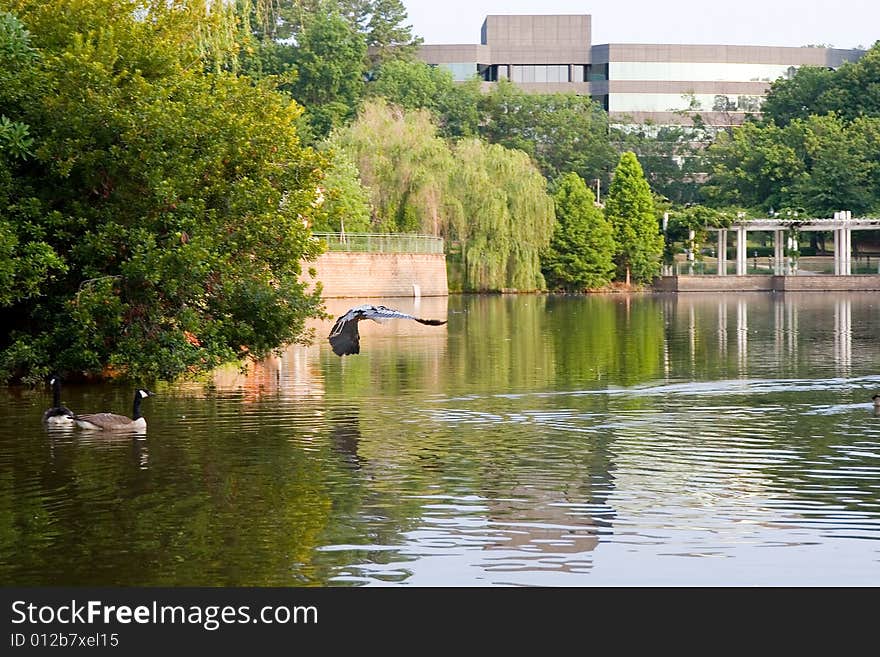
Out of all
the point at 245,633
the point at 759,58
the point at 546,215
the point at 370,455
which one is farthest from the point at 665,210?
the point at 245,633

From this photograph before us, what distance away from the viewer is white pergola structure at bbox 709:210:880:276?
9962 centimetres

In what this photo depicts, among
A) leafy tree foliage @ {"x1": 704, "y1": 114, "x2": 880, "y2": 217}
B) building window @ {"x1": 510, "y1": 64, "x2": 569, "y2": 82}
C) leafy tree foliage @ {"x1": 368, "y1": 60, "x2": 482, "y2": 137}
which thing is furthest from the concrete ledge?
building window @ {"x1": 510, "y1": 64, "x2": 569, "y2": 82}

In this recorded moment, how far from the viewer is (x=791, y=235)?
10181cm

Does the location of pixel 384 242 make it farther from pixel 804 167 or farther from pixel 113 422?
pixel 113 422

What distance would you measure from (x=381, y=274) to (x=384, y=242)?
1923 mm

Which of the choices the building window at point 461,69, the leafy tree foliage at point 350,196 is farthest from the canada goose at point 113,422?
the building window at point 461,69

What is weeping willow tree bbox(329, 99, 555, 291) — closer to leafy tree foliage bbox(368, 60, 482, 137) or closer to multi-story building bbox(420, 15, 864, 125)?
leafy tree foliage bbox(368, 60, 482, 137)

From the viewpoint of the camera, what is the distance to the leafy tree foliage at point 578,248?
306 ft

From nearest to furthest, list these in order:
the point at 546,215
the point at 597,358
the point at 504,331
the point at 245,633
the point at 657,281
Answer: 1. the point at 245,633
2. the point at 597,358
3. the point at 504,331
4. the point at 546,215
5. the point at 657,281

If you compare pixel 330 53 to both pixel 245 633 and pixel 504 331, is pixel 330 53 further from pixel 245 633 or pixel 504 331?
pixel 245 633

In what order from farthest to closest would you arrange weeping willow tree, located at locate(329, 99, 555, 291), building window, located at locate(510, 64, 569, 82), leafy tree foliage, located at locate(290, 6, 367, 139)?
building window, located at locate(510, 64, 569, 82), leafy tree foliage, located at locate(290, 6, 367, 139), weeping willow tree, located at locate(329, 99, 555, 291)

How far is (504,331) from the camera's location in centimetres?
4775

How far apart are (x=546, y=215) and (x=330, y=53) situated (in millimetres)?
32184

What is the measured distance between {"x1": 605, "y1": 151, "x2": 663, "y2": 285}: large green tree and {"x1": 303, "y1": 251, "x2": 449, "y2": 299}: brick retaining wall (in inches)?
847
